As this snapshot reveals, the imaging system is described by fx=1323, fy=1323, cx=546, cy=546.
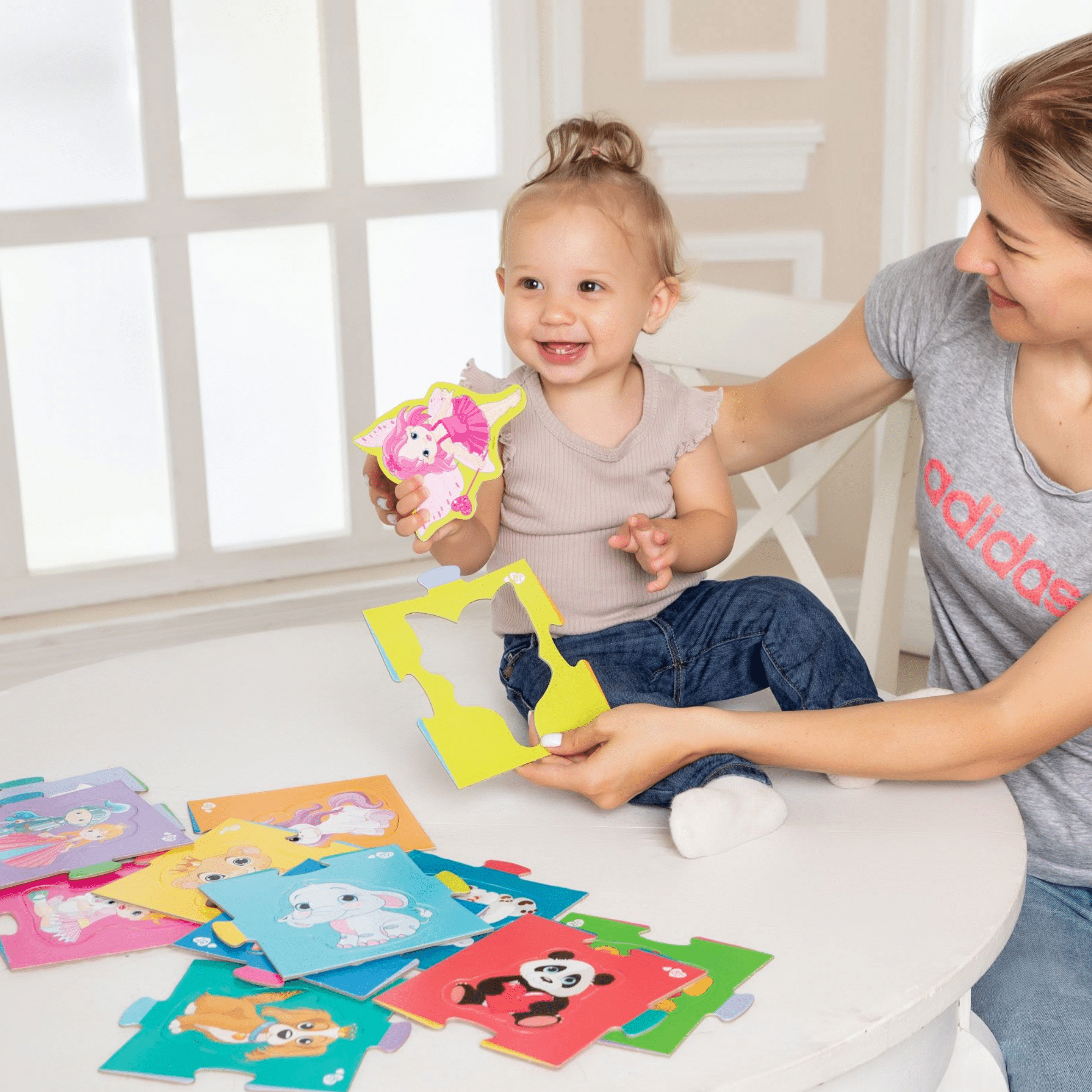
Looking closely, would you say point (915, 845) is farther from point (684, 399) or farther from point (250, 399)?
point (250, 399)

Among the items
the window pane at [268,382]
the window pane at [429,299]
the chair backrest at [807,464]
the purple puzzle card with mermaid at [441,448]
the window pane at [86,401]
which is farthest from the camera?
the window pane at [429,299]

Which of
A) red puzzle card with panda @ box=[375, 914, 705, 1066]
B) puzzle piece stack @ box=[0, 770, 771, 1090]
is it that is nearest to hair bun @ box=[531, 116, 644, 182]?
puzzle piece stack @ box=[0, 770, 771, 1090]

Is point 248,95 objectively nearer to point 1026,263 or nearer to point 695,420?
point 695,420

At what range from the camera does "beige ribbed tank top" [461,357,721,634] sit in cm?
136

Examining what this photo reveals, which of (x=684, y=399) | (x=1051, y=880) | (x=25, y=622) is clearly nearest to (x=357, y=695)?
(x=684, y=399)

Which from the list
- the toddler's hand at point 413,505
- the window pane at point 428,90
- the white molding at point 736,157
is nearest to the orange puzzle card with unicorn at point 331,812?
the toddler's hand at point 413,505

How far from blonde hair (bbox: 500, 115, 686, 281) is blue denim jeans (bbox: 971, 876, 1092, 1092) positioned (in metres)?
0.76

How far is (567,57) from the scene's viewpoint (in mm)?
2680

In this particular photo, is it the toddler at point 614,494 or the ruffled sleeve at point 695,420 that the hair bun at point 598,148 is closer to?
the toddler at point 614,494

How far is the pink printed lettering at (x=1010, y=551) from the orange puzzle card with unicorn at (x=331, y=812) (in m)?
0.64

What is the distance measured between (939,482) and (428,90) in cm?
173

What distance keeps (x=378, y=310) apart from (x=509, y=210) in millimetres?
1464

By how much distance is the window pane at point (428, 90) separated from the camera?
105 inches

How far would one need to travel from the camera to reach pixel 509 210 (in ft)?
4.50
